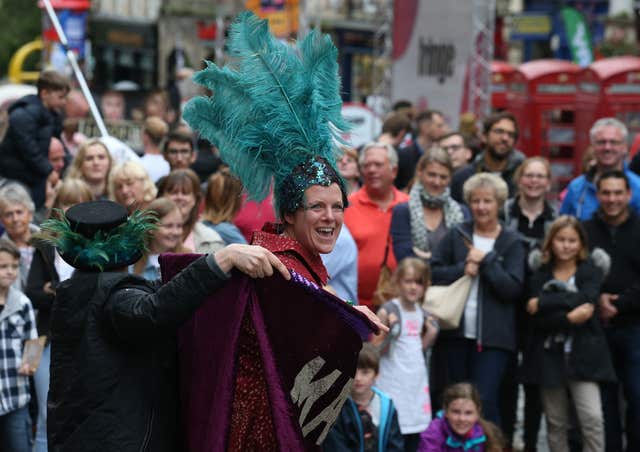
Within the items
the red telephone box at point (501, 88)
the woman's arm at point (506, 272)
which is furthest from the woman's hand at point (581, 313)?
the red telephone box at point (501, 88)

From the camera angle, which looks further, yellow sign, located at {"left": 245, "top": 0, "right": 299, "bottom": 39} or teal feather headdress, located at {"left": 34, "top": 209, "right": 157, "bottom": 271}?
yellow sign, located at {"left": 245, "top": 0, "right": 299, "bottom": 39}

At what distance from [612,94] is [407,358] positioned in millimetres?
12468

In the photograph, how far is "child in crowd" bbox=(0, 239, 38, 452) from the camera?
261 inches

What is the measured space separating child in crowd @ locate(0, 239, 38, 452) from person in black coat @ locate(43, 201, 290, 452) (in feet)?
8.19

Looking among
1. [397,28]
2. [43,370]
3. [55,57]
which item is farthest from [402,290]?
[55,57]

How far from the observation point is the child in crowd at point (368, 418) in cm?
634

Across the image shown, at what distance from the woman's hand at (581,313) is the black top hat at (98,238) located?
12.8 ft

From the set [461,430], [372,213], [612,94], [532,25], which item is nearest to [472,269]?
[372,213]

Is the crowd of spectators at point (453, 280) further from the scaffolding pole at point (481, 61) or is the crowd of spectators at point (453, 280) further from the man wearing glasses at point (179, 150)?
the scaffolding pole at point (481, 61)

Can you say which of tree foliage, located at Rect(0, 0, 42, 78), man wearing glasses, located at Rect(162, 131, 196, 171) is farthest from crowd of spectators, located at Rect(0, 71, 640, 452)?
tree foliage, located at Rect(0, 0, 42, 78)

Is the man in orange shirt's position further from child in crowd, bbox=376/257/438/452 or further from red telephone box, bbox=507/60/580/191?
red telephone box, bbox=507/60/580/191

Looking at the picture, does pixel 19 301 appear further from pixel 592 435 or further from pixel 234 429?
pixel 592 435

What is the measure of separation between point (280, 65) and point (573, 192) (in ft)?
16.0

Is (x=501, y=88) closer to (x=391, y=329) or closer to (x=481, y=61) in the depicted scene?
(x=481, y=61)
